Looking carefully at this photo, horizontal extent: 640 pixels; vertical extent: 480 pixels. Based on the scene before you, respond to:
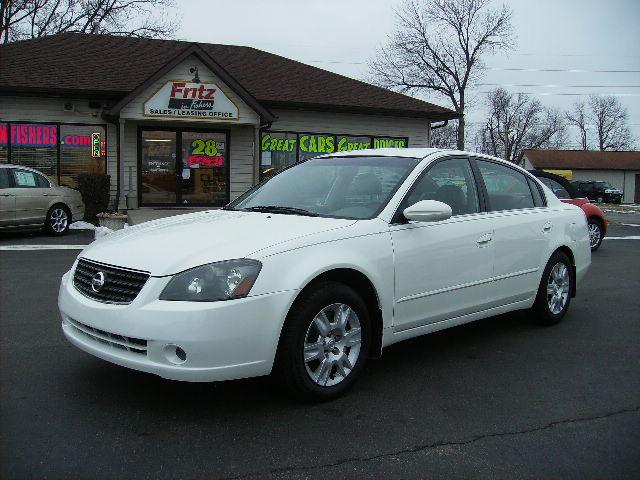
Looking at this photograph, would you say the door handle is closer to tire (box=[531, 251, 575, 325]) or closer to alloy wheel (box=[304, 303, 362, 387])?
tire (box=[531, 251, 575, 325])

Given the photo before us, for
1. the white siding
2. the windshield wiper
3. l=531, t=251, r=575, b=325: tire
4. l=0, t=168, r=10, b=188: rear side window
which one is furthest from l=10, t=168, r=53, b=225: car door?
l=531, t=251, r=575, b=325: tire

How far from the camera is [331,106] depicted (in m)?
19.2

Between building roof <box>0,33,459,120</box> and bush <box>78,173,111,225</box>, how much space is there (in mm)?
2371

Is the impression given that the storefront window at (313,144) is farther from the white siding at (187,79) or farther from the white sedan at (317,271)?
the white sedan at (317,271)

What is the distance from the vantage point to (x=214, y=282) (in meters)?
3.46

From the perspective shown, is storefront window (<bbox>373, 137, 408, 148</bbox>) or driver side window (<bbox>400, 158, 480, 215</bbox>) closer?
driver side window (<bbox>400, 158, 480, 215</bbox>)

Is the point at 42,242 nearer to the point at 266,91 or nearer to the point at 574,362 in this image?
the point at 266,91

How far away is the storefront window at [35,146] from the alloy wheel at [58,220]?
4229 mm

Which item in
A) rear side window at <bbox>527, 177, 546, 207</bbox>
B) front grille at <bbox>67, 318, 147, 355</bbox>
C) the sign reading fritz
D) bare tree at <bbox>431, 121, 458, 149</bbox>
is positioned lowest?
front grille at <bbox>67, 318, 147, 355</bbox>

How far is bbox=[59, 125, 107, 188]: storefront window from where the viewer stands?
56.4 feet

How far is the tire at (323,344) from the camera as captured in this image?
3.65m

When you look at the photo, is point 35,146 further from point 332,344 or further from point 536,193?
point 332,344

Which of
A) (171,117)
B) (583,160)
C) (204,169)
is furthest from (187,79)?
(583,160)

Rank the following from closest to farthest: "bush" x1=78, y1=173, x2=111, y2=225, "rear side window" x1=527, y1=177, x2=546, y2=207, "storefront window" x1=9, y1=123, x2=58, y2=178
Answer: "rear side window" x1=527, y1=177, x2=546, y2=207, "bush" x1=78, y1=173, x2=111, y2=225, "storefront window" x1=9, y1=123, x2=58, y2=178
